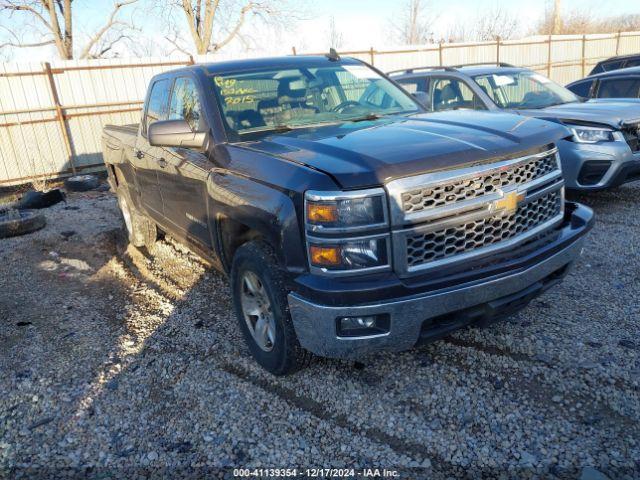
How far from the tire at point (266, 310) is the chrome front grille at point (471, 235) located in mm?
752

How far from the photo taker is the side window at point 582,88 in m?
8.22

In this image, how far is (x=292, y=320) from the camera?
266 centimetres

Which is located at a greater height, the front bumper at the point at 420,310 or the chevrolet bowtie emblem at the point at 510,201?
the chevrolet bowtie emblem at the point at 510,201

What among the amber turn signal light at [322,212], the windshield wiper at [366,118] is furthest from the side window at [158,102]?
the amber turn signal light at [322,212]

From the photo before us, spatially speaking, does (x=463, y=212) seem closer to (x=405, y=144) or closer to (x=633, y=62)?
(x=405, y=144)

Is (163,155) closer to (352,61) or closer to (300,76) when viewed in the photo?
(300,76)

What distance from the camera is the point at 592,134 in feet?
19.3

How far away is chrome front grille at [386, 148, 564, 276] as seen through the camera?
7.86 feet

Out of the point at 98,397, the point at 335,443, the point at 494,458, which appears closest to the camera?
the point at 494,458

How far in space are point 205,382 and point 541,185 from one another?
7.75 feet

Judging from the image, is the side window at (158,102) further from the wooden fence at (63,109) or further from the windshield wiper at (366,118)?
the wooden fence at (63,109)

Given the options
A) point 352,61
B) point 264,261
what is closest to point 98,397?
point 264,261

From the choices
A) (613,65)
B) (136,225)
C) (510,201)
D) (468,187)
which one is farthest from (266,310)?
(613,65)

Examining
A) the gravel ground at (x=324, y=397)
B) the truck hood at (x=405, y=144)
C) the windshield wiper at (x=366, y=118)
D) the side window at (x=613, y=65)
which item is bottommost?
the gravel ground at (x=324, y=397)
